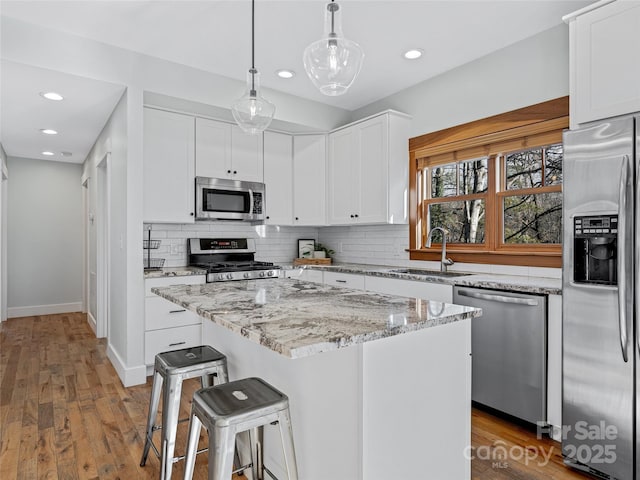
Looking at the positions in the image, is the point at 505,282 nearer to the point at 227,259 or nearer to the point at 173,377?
the point at 173,377

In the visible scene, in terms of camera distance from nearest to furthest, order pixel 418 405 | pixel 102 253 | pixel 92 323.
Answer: pixel 418 405, pixel 102 253, pixel 92 323

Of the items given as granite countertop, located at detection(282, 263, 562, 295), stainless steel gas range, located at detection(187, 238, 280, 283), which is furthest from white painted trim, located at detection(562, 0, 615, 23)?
stainless steel gas range, located at detection(187, 238, 280, 283)

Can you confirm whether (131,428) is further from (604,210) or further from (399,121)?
(399,121)

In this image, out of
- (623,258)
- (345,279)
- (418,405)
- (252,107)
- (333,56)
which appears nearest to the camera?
(418,405)

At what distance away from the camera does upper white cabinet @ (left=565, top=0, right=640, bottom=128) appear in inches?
78.2

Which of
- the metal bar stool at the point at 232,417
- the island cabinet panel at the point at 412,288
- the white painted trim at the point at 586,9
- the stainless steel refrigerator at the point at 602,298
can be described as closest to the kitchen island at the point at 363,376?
the metal bar stool at the point at 232,417

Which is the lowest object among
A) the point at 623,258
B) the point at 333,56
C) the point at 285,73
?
the point at 623,258

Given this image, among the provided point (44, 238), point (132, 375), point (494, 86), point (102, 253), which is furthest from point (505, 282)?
point (44, 238)

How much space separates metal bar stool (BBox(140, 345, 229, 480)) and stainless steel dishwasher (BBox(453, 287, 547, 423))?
67.1 inches

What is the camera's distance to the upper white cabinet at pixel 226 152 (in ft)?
12.5

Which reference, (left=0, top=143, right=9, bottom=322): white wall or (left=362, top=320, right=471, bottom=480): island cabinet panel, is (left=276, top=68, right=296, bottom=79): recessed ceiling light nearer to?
(left=362, top=320, right=471, bottom=480): island cabinet panel

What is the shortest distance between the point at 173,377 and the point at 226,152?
106 inches

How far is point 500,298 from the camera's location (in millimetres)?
2500

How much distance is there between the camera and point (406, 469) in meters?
1.46
